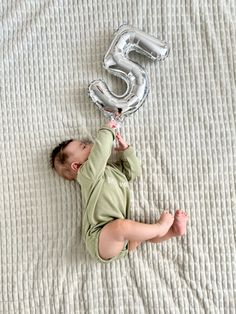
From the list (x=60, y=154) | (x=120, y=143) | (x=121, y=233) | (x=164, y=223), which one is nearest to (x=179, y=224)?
(x=164, y=223)

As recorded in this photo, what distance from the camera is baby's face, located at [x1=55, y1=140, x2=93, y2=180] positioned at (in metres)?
1.39

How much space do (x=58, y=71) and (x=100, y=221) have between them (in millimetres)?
467

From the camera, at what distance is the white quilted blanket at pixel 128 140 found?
55.5 inches

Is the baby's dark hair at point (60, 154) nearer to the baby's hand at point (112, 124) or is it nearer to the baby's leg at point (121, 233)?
the baby's hand at point (112, 124)

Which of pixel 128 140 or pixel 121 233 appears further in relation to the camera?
pixel 128 140

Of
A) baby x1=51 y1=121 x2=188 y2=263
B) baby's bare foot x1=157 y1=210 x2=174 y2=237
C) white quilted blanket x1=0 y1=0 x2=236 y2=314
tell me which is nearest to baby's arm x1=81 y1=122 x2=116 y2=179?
baby x1=51 y1=121 x2=188 y2=263

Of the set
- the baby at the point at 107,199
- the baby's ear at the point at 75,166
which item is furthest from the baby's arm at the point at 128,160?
the baby's ear at the point at 75,166

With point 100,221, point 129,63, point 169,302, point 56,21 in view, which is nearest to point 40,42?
point 56,21

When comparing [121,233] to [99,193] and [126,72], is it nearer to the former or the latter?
[99,193]

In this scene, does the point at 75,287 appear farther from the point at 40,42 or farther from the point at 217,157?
the point at 40,42

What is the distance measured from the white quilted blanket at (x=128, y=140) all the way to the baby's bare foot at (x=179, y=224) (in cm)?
4

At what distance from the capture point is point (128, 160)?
4.63 ft

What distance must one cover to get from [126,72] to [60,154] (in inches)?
11.9

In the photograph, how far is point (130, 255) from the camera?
1.42 meters
